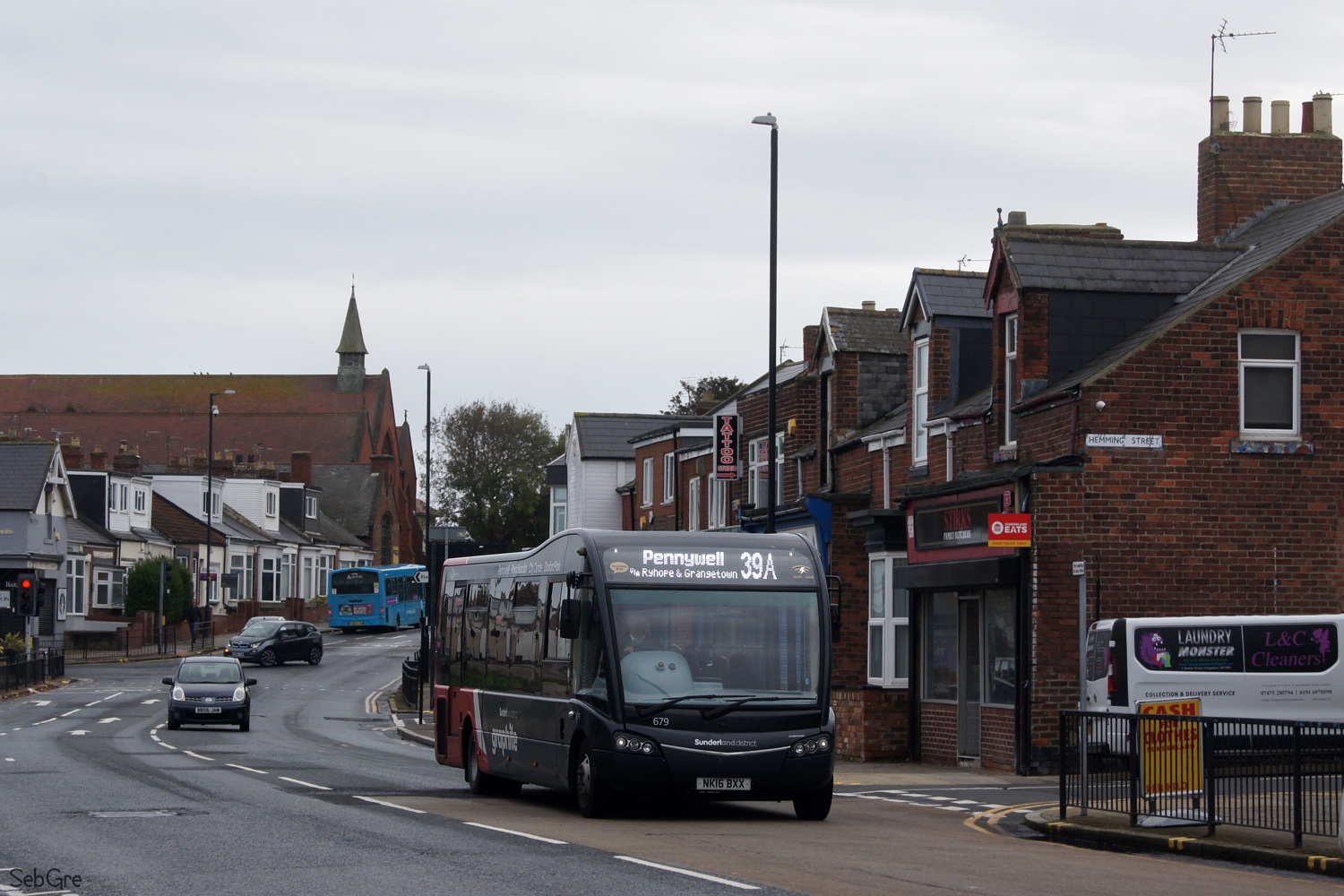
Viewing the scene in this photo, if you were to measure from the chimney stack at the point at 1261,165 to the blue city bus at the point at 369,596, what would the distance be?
5609cm

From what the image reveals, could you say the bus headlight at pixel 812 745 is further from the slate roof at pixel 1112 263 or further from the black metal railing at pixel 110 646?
the black metal railing at pixel 110 646

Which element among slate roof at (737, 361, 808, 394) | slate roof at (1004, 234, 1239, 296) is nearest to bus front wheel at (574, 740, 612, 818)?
slate roof at (1004, 234, 1239, 296)

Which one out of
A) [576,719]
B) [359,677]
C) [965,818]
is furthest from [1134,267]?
[359,677]

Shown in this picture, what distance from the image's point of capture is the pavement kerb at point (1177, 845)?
12375 millimetres

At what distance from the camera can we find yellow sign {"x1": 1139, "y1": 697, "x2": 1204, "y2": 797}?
46.4ft

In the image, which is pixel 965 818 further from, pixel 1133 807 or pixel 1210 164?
pixel 1210 164

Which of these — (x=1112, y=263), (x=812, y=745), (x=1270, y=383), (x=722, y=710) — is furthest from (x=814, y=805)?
(x=1112, y=263)

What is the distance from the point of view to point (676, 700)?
598 inches

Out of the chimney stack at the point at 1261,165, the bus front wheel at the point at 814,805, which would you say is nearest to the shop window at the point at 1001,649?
the bus front wheel at the point at 814,805

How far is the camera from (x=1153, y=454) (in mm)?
22203

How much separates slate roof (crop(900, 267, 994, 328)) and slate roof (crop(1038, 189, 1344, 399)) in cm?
350

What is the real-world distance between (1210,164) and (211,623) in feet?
182

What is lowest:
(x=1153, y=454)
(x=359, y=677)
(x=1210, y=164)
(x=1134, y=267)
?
(x=359, y=677)

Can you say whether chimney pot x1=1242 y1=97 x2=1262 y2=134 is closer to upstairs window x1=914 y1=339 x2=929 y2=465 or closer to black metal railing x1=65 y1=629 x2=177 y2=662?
upstairs window x1=914 y1=339 x2=929 y2=465
